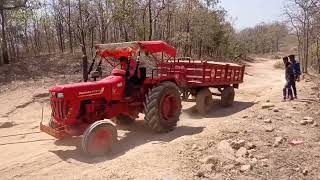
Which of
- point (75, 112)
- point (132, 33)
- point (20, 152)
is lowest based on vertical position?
point (20, 152)

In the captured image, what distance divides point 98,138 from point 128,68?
208cm

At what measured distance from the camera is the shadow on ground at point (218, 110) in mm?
12589

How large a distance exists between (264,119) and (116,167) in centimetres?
437

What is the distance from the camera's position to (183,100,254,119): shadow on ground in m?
12.6

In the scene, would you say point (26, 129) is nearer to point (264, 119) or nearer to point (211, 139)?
point (211, 139)

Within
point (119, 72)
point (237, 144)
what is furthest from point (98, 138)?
point (237, 144)

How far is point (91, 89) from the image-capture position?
883 centimetres

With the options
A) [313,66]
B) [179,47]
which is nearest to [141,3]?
[179,47]

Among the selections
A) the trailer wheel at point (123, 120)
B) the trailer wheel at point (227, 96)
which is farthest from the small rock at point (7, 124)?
the trailer wheel at point (227, 96)

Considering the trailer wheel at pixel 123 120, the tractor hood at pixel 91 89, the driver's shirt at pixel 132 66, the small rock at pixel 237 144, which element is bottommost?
the small rock at pixel 237 144

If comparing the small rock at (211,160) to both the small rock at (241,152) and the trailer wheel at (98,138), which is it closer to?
the small rock at (241,152)

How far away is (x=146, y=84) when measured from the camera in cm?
1019

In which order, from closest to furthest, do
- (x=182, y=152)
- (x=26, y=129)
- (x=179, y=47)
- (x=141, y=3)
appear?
(x=182, y=152)
(x=26, y=129)
(x=141, y=3)
(x=179, y=47)

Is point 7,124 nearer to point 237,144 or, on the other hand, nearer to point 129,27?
point 237,144
